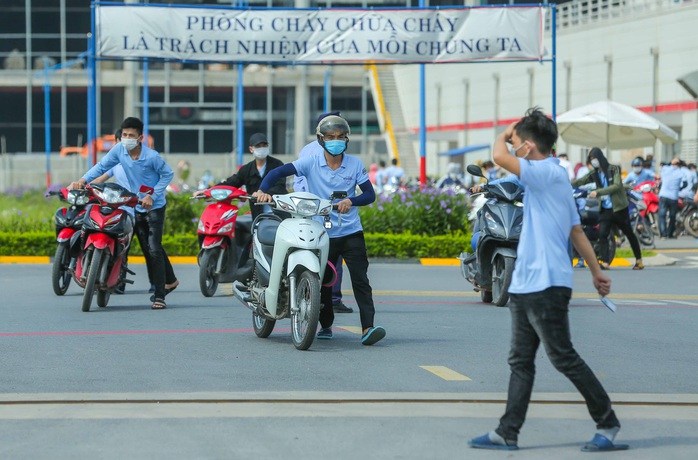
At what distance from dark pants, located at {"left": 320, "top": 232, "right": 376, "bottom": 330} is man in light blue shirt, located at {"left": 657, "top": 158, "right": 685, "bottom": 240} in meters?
18.4

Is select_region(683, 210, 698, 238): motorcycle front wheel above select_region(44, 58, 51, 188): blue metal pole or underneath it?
underneath

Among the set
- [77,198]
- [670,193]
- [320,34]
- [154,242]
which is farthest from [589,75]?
[154,242]

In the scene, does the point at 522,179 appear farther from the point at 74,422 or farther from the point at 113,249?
the point at 113,249

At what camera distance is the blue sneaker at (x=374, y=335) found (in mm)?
9922

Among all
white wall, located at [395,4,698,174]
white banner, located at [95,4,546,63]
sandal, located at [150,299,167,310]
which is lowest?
sandal, located at [150,299,167,310]

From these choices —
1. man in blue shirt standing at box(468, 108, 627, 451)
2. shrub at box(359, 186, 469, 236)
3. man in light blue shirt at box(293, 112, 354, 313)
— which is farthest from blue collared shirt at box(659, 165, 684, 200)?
man in blue shirt standing at box(468, 108, 627, 451)

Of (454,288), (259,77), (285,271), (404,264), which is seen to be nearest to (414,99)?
(259,77)

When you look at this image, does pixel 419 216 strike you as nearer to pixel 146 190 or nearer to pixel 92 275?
pixel 146 190

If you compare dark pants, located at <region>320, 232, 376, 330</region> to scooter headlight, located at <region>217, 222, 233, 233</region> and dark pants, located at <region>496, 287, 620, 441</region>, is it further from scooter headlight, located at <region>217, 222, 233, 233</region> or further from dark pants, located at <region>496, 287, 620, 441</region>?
scooter headlight, located at <region>217, 222, 233, 233</region>

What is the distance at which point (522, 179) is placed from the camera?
20.8 feet

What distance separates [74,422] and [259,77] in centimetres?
5874

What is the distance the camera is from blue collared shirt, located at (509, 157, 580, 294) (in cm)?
632

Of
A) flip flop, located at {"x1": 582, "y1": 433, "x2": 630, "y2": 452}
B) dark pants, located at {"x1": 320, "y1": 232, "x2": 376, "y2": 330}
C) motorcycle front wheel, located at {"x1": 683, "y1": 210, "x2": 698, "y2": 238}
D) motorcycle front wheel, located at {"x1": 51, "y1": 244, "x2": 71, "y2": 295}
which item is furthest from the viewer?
motorcycle front wheel, located at {"x1": 683, "y1": 210, "x2": 698, "y2": 238}

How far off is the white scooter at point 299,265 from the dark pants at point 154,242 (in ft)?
10.1
